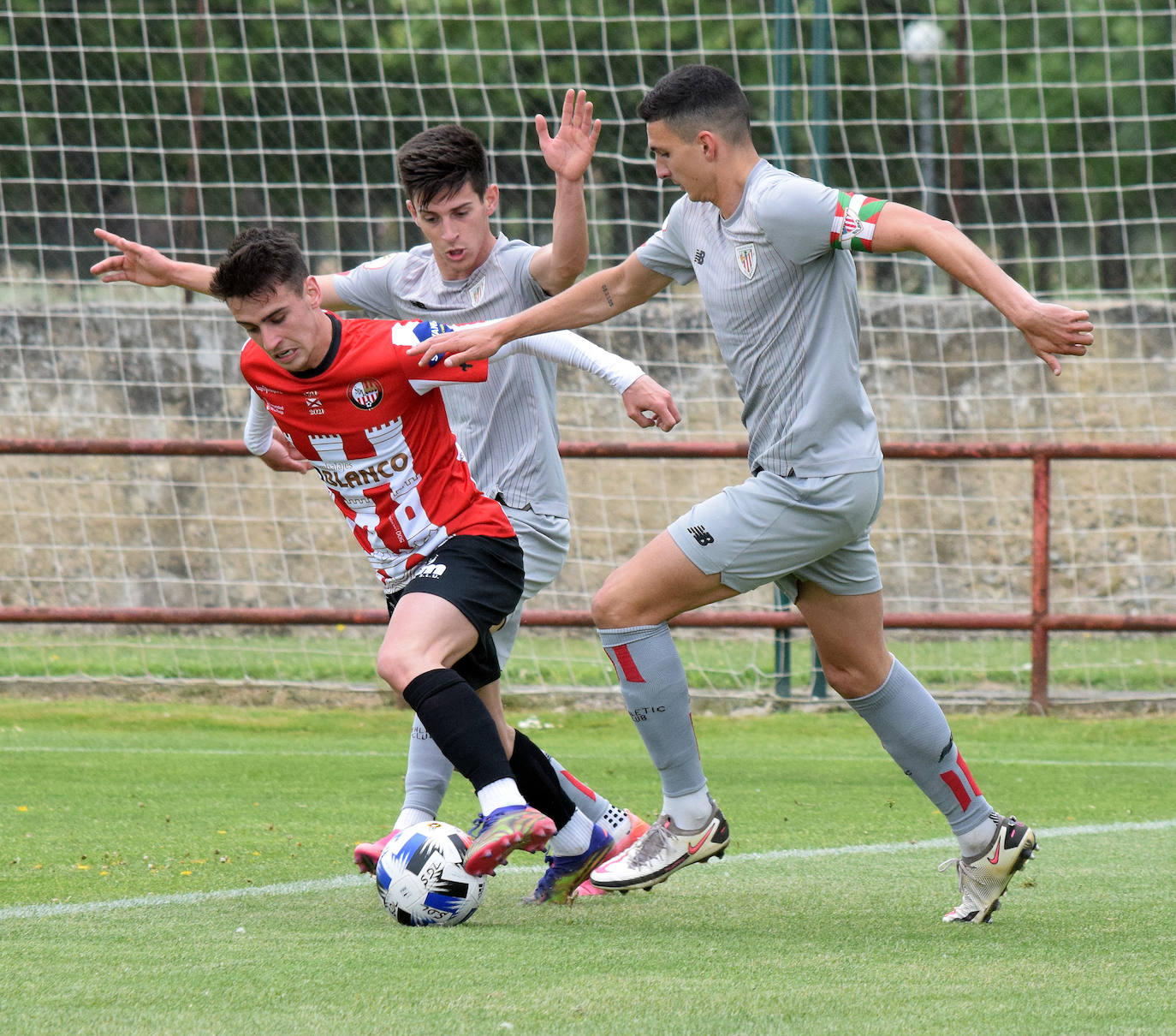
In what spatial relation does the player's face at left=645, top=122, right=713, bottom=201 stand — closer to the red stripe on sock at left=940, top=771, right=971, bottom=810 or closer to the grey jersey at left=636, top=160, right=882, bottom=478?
the grey jersey at left=636, top=160, right=882, bottom=478

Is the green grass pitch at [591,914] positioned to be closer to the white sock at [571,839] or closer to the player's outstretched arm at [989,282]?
the white sock at [571,839]

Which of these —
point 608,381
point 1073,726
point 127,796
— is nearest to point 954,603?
point 1073,726

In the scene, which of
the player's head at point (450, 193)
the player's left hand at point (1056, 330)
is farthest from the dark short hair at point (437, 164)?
the player's left hand at point (1056, 330)

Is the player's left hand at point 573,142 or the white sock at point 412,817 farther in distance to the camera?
the player's left hand at point 573,142

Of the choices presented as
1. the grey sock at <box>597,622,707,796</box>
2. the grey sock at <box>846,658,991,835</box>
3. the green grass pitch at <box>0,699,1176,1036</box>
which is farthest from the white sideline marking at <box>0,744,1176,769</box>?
the grey sock at <box>597,622,707,796</box>

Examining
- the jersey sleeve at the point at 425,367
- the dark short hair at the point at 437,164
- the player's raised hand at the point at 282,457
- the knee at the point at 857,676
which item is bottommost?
the knee at the point at 857,676

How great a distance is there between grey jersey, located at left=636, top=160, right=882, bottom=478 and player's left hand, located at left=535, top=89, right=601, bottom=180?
0.55 m

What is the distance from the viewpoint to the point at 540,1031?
8.31ft

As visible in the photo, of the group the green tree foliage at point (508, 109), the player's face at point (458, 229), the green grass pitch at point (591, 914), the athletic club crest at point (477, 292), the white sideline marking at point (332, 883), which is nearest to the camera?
the green grass pitch at point (591, 914)

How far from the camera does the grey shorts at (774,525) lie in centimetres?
373

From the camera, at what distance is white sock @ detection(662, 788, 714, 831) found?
3846mm

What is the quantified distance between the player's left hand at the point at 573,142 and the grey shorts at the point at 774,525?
1058 mm

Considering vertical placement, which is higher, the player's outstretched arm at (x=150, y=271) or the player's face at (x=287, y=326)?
the player's outstretched arm at (x=150, y=271)

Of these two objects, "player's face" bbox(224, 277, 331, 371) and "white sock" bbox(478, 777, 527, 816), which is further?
"player's face" bbox(224, 277, 331, 371)
